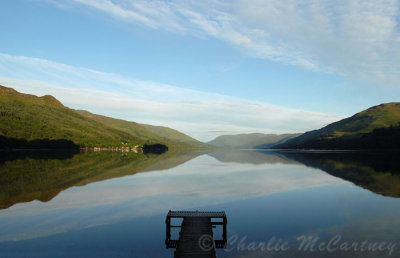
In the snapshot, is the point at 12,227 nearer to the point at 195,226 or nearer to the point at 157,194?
the point at 195,226

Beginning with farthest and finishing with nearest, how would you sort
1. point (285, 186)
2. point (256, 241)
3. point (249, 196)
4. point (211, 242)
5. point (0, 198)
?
point (285, 186), point (249, 196), point (0, 198), point (256, 241), point (211, 242)

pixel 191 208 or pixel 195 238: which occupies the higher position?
pixel 195 238

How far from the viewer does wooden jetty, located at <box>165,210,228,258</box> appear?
56.9 feet

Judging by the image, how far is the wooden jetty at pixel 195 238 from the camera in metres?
17.3

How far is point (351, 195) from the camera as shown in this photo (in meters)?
40.8

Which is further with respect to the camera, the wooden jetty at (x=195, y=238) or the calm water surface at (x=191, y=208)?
the calm water surface at (x=191, y=208)

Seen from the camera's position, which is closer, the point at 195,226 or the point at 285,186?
the point at 195,226

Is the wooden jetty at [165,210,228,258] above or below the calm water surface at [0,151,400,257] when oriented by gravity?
above

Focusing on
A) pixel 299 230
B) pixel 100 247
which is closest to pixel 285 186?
pixel 299 230

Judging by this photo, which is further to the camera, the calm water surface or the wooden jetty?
the calm water surface

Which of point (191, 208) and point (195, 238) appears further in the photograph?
point (191, 208)

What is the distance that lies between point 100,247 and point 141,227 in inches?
212

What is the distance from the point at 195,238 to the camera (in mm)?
19422

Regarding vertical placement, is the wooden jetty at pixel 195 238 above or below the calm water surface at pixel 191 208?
above
